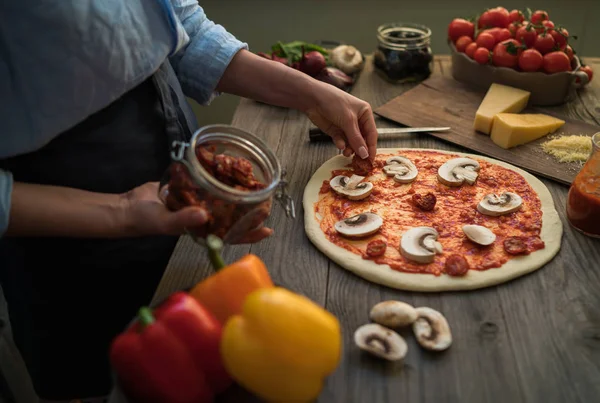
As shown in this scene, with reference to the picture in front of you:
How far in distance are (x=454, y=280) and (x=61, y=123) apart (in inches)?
41.7

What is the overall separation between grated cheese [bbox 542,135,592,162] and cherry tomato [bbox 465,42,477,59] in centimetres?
63

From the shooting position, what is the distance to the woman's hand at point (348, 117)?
5.89 feet

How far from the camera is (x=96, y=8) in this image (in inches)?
52.2

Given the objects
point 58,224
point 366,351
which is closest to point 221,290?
point 366,351

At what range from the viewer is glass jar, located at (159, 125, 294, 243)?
117 cm

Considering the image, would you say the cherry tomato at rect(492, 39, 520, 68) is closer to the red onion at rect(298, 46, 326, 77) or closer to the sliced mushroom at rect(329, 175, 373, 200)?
the red onion at rect(298, 46, 326, 77)

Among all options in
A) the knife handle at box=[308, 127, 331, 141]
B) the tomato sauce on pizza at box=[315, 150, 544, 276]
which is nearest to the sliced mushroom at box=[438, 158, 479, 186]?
the tomato sauce on pizza at box=[315, 150, 544, 276]

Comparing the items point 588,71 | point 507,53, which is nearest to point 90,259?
point 507,53

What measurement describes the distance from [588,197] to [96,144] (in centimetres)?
137

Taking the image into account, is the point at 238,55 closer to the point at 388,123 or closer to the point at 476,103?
the point at 388,123

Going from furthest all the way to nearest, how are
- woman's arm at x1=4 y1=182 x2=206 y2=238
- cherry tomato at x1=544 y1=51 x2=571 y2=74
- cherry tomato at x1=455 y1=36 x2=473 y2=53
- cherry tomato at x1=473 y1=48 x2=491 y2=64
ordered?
cherry tomato at x1=455 y1=36 x2=473 y2=53 → cherry tomato at x1=473 y1=48 x2=491 y2=64 → cherry tomato at x1=544 y1=51 x2=571 y2=74 → woman's arm at x1=4 y1=182 x2=206 y2=238

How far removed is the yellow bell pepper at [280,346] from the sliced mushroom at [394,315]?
14.7 inches

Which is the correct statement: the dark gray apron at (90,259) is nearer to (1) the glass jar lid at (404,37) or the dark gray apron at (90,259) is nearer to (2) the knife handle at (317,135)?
(2) the knife handle at (317,135)

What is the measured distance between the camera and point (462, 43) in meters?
2.50
